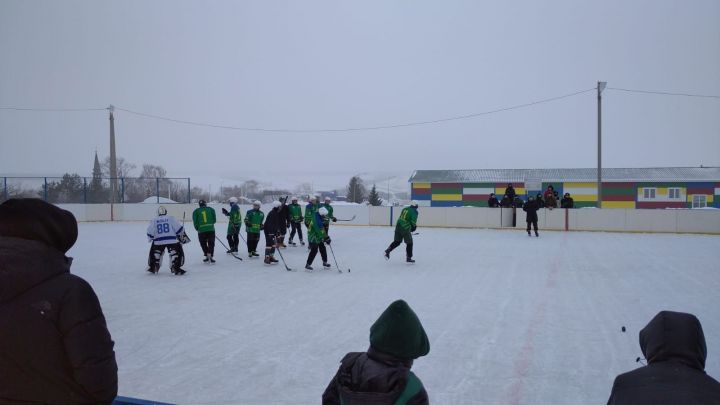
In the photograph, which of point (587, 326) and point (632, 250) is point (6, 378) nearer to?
point (587, 326)

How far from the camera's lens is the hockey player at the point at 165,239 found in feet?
33.7

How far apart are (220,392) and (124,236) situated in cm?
1529

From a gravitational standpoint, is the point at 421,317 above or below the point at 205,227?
below

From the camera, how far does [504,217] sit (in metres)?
21.6

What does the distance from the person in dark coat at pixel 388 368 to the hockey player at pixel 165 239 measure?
8.93 metres

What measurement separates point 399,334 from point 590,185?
48317mm

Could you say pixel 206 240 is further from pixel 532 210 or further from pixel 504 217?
pixel 504 217

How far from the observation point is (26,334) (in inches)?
73.6

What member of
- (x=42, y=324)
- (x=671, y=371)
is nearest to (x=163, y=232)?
(x=42, y=324)

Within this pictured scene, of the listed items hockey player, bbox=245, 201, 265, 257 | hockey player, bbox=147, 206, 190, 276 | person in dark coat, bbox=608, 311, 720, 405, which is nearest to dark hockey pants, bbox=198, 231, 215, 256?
hockey player, bbox=245, 201, 265, 257

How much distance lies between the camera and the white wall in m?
19.7

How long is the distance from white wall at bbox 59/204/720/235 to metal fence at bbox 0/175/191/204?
90 cm

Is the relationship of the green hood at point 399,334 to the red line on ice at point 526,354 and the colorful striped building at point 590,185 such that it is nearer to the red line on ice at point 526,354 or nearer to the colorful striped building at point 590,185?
the red line on ice at point 526,354

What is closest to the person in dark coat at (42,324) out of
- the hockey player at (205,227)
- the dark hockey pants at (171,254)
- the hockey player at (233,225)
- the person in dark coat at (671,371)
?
the person in dark coat at (671,371)
